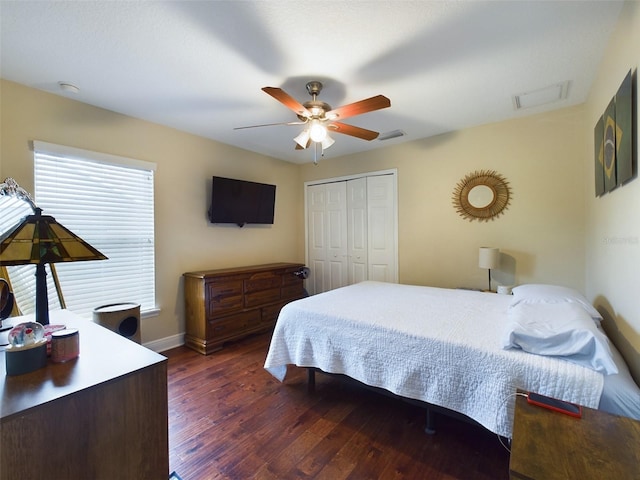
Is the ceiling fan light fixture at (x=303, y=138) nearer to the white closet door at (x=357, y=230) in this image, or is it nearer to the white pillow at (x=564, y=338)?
the white closet door at (x=357, y=230)

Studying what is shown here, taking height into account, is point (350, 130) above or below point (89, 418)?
above

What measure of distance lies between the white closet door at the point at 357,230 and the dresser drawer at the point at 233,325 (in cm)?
160

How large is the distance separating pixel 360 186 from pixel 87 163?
10.7 ft

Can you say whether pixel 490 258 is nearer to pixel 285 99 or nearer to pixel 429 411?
pixel 429 411

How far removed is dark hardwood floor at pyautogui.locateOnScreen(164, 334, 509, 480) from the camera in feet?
5.13

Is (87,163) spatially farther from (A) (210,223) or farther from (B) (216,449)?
(B) (216,449)

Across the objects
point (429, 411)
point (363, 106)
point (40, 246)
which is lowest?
→ point (429, 411)

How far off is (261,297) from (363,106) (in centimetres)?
263

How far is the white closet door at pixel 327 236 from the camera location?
177 inches

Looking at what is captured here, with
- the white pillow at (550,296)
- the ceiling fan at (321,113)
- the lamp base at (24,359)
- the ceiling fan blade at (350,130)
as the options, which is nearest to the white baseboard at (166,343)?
the lamp base at (24,359)

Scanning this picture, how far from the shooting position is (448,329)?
5.87 feet

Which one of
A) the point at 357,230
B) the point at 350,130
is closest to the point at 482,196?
the point at 357,230

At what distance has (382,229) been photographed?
4.07m

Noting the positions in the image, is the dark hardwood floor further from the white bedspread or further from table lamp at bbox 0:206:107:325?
table lamp at bbox 0:206:107:325
